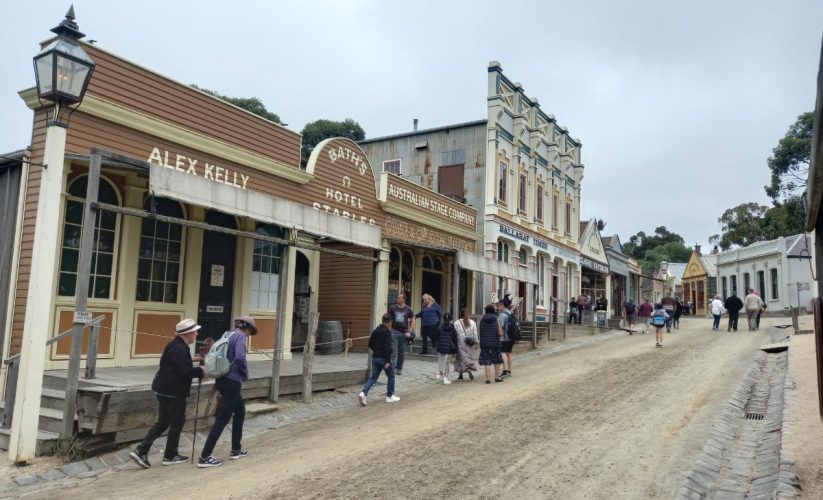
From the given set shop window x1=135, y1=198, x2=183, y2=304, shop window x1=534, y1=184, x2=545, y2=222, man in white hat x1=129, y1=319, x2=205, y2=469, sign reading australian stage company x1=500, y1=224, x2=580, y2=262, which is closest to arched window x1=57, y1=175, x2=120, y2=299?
shop window x1=135, y1=198, x2=183, y2=304

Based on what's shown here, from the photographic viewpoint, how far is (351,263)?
17.1 m

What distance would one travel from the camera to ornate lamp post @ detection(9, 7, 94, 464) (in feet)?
20.6

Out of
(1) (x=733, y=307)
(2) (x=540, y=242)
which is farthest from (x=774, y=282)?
(2) (x=540, y=242)

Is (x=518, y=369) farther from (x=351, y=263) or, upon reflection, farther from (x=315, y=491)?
(x=315, y=491)

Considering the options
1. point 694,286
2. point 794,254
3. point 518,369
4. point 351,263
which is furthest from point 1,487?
point 694,286

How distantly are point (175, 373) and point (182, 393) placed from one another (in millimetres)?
252

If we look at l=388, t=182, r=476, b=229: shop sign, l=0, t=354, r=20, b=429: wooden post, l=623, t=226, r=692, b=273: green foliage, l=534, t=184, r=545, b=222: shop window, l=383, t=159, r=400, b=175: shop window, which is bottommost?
l=0, t=354, r=20, b=429: wooden post

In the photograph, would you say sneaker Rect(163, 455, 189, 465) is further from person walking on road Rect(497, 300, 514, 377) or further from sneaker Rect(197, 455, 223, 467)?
person walking on road Rect(497, 300, 514, 377)

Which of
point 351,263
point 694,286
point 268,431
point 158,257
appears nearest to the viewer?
point 268,431

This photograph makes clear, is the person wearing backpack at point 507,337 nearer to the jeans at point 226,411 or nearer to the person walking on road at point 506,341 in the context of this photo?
the person walking on road at point 506,341

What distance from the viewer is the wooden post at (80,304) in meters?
6.66

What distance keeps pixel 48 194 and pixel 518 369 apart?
10.5 metres

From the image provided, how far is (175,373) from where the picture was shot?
6.55 m

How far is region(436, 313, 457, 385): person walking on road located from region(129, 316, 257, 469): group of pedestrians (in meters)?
5.91
